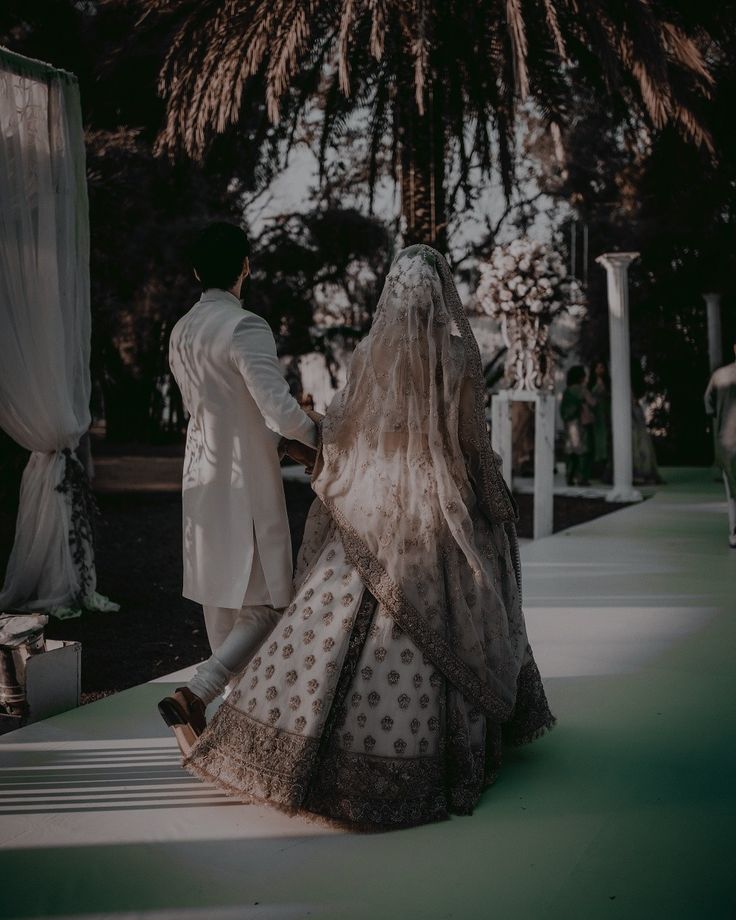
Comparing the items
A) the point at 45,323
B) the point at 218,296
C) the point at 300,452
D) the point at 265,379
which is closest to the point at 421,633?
the point at 300,452

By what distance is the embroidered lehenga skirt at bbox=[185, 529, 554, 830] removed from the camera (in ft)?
9.91

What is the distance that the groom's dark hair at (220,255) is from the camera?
11.3 ft

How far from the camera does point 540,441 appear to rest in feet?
32.7

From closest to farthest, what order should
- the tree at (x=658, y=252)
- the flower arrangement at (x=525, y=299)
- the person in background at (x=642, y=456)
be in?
the flower arrangement at (x=525, y=299) → the person in background at (x=642, y=456) → the tree at (x=658, y=252)

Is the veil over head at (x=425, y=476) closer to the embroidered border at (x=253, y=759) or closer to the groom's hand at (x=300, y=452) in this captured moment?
the groom's hand at (x=300, y=452)

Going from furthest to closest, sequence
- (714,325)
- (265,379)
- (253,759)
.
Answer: (714,325) < (265,379) < (253,759)

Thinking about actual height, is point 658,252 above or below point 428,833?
above

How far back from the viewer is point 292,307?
59.5 feet

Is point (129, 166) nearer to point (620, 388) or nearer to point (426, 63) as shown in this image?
point (426, 63)

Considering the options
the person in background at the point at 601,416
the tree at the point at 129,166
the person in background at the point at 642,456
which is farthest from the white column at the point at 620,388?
the tree at the point at 129,166

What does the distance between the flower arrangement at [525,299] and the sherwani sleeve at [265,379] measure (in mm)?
6659

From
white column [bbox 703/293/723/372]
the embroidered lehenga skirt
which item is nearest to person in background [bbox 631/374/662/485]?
white column [bbox 703/293/723/372]

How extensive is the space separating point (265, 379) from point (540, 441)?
7015mm

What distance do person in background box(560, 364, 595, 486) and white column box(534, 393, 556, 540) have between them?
3.82 metres
